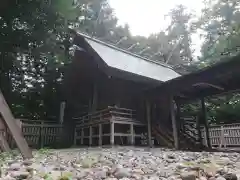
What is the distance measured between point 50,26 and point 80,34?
2.48 meters

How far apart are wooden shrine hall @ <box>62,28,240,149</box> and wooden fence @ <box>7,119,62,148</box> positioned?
0.64m

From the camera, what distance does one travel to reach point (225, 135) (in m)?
10.9

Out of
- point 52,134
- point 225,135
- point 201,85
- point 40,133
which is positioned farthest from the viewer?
point 52,134

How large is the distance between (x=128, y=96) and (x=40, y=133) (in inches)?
175

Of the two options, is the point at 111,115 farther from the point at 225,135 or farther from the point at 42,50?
the point at 42,50

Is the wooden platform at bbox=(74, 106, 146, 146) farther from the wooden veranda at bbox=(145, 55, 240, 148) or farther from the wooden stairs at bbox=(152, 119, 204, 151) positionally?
the wooden veranda at bbox=(145, 55, 240, 148)

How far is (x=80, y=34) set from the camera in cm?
1162

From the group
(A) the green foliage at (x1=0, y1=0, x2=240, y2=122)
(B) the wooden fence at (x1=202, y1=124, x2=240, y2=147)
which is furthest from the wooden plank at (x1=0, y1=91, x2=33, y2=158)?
(A) the green foliage at (x1=0, y1=0, x2=240, y2=122)

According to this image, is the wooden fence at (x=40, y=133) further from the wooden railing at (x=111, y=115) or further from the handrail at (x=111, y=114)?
the handrail at (x=111, y=114)

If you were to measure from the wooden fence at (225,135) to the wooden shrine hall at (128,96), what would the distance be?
0.98 m

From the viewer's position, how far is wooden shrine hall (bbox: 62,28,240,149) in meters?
8.16

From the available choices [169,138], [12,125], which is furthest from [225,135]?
[12,125]

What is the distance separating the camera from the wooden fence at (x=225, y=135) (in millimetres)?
10570

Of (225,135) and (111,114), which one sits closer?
(111,114)
